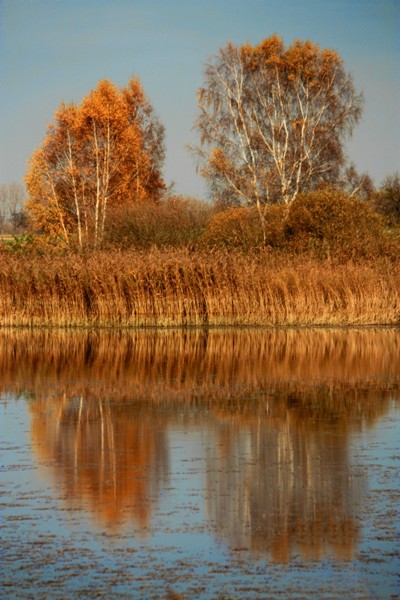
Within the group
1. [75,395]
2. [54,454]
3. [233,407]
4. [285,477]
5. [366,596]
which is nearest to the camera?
[366,596]

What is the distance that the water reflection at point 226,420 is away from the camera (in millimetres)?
7738

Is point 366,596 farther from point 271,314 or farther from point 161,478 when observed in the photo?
point 271,314

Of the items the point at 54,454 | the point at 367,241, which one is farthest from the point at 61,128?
the point at 54,454

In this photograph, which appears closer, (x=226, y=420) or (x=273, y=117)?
(x=226, y=420)

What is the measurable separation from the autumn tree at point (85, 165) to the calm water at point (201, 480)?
103 feet

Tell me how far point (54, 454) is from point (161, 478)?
1523mm

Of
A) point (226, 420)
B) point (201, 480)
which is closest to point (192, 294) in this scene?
point (226, 420)

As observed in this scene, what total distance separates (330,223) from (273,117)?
14.5 metres

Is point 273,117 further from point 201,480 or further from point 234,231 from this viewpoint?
point 201,480

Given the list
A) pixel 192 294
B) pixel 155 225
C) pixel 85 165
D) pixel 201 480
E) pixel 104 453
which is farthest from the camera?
pixel 85 165

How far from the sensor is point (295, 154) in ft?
147

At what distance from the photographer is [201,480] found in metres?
8.84

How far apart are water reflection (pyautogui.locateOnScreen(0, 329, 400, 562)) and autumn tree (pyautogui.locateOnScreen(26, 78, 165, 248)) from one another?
26.3 metres

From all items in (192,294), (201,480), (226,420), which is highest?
(192,294)
